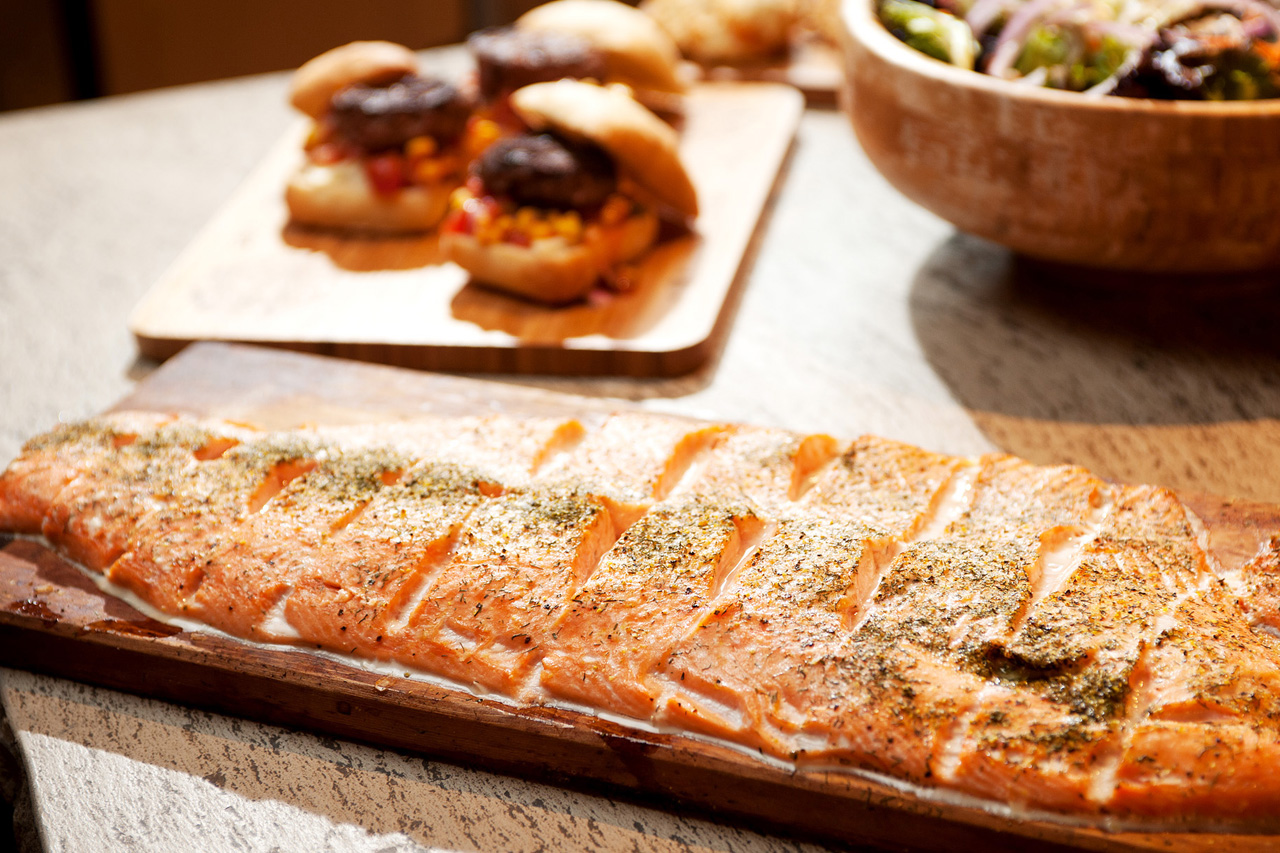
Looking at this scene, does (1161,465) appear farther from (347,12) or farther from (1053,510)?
(347,12)

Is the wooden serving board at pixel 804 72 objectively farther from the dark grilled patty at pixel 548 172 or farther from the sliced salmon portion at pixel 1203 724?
the sliced salmon portion at pixel 1203 724

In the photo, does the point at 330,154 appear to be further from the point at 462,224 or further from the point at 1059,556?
the point at 1059,556

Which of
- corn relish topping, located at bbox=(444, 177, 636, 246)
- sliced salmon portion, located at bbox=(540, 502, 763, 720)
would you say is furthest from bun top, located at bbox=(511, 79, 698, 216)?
sliced salmon portion, located at bbox=(540, 502, 763, 720)

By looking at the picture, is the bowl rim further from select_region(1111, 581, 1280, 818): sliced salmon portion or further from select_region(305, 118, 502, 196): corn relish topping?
select_region(305, 118, 502, 196): corn relish topping

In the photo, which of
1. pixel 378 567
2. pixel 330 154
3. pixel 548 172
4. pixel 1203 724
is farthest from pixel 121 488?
pixel 1203 724

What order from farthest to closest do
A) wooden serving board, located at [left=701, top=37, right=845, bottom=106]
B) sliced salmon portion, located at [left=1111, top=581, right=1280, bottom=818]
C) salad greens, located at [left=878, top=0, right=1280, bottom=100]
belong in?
wooden serving board, located at [left=701, top=37, right=845, bottom=106] → salad greens, located at [left=878, top=0, right=1280, bottom=100] → sliced salmon portion, located at [left=1111, top=581, right=1280, bottom=818]

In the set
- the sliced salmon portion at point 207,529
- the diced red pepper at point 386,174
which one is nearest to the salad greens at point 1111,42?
the diced red pepper at point 386,174

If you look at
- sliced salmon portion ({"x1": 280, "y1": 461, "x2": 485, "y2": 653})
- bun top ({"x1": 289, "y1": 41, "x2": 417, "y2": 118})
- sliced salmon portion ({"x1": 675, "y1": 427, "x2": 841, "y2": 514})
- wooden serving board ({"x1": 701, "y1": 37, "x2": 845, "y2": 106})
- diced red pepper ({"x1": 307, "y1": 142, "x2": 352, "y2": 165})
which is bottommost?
sliced salmon portion ({"x1": 280, "y1": 461, "x2": 485, "y2": 653})
